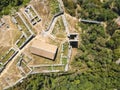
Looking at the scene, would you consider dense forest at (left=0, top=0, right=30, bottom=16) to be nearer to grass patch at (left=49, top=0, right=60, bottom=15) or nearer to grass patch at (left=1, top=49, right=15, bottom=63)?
grass patch at (left=49, top=0, right=60, bottom=15)

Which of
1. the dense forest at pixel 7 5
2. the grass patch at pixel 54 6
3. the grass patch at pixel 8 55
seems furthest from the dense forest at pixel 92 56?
the dense forest at pixel 7 5

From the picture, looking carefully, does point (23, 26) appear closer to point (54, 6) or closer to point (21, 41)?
point (21, 41)

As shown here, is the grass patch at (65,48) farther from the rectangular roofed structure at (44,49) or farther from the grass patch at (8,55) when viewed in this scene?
the grass patch at (8,55)

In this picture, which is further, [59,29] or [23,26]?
[59,29]

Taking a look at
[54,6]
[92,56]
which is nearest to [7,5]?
[54,6]

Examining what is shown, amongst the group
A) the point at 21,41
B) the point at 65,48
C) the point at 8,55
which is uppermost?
the point at 21,41

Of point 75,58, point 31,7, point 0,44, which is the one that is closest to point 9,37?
point 0,44
